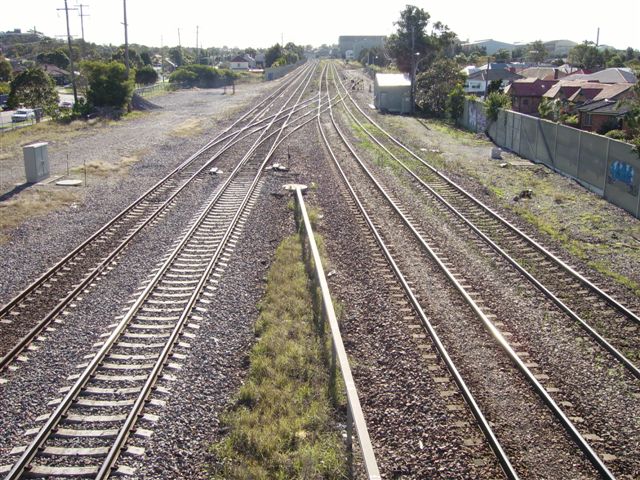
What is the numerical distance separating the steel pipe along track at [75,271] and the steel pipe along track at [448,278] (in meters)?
5.64

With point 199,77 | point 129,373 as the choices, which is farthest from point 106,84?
point 199,77

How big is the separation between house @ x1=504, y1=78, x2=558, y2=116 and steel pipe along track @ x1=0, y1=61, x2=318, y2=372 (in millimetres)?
36481

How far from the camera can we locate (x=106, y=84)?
40812 mm

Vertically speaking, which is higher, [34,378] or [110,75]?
[110,75]

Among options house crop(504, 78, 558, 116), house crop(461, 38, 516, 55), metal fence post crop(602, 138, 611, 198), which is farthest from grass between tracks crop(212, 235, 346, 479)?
house crop(461, 38, 516, 55)

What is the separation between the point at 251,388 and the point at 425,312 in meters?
3.61

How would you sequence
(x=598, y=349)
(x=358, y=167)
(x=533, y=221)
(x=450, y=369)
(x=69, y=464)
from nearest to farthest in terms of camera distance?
(x=69, y=464) → (x=450, y=369) → (x=598, y=349) → (x=533, y=221) → (x=358, y=167)

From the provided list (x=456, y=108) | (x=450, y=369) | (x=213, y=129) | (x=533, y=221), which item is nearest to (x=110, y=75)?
(x=213, y=129)

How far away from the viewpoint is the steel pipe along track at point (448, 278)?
7.19 meters

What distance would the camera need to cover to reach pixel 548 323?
1001 centimetres

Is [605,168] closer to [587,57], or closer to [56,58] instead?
[587,57]

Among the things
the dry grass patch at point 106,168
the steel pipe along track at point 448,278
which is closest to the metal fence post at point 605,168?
the steel pipe along track at point 448,278

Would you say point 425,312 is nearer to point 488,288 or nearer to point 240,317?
point 488,288

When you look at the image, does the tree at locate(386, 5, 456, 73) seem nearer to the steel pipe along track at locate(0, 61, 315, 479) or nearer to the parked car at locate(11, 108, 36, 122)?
the parked car at locate(11, 108, 36, 122)
